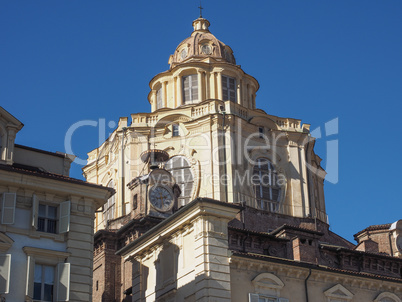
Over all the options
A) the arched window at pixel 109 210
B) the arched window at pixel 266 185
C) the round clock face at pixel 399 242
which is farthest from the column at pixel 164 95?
the round clock face at pixel 399 242

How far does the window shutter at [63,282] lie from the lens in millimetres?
30453

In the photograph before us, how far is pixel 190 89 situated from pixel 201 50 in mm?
4482

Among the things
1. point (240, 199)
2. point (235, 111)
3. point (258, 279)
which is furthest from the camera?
point (235, 111)

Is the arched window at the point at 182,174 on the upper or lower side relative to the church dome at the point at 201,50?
lower

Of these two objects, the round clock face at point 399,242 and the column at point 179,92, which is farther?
the column at point 179,92

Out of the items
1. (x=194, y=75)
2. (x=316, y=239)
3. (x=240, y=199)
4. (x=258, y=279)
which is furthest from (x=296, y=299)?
(x=194, y=75)

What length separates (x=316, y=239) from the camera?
4259cm

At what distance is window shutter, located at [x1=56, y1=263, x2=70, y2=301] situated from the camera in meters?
30.5

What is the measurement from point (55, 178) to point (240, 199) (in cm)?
2522

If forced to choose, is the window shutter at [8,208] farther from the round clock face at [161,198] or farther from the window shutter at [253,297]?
Result: the round clock face at [161,198]

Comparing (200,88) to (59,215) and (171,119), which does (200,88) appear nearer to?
(171,119)

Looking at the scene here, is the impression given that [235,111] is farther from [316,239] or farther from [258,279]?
[258,279]

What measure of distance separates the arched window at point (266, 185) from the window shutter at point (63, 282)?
28.0 metres

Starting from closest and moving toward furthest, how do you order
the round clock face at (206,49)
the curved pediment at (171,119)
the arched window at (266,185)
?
the arched window at (266,185) → the curved pediment at (171,119) → the round clock face at (206,49)
